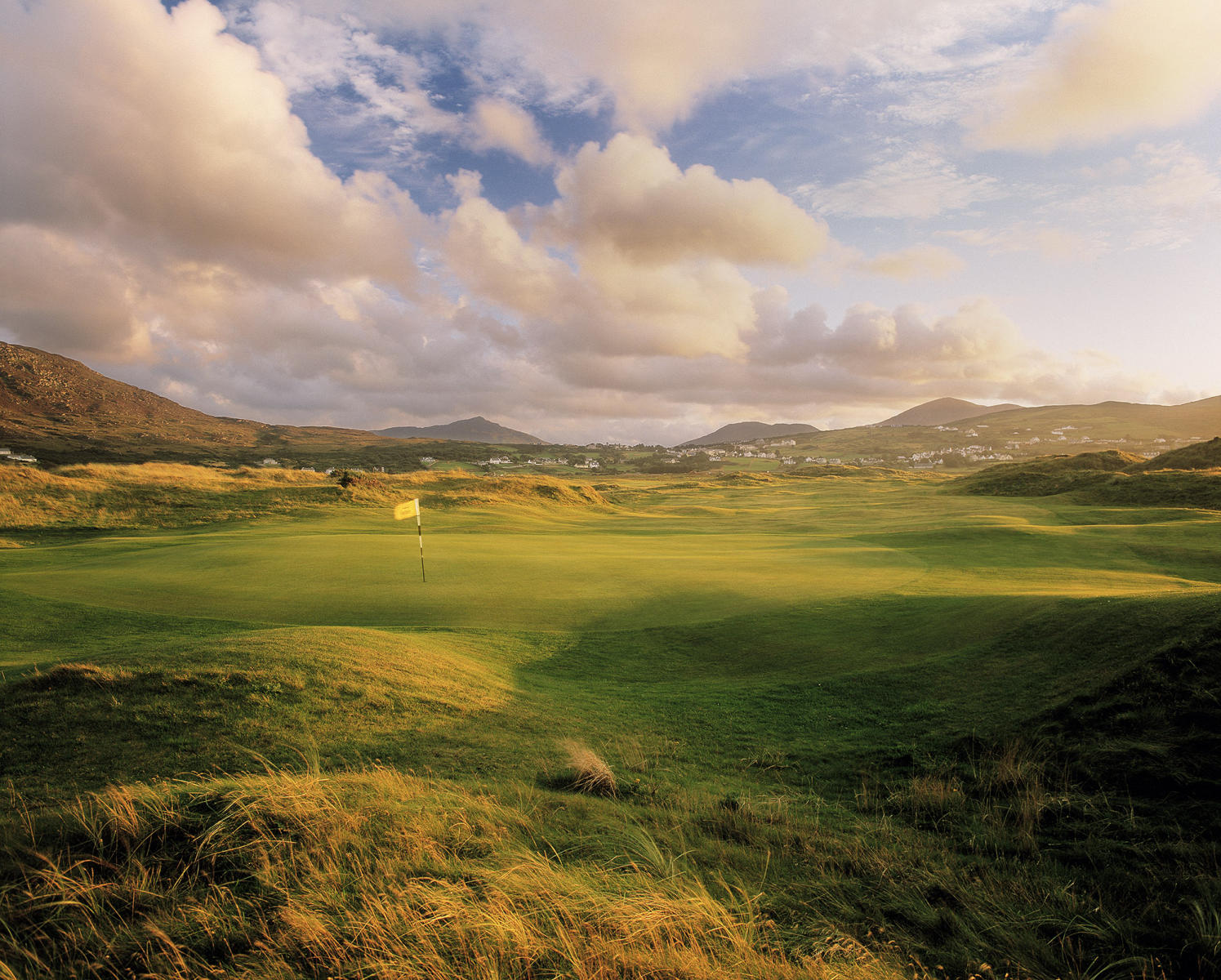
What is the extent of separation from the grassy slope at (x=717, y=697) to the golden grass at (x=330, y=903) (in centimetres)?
60

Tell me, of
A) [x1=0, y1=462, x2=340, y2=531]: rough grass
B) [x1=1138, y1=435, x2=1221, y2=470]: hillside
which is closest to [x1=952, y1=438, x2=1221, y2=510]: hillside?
[x1=1138, y1=435, x2=1221, y2=470]: hillside

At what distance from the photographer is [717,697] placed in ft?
36.0

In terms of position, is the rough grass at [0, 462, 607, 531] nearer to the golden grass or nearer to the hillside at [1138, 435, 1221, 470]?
the golden grass

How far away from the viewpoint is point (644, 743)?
8719 mm

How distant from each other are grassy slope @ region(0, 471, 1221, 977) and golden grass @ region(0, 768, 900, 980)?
1.98 feet

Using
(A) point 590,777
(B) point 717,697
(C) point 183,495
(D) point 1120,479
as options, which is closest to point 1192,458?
(D) point 1120,479

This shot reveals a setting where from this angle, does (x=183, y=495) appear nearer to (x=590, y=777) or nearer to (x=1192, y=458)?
(x=590, y=777)

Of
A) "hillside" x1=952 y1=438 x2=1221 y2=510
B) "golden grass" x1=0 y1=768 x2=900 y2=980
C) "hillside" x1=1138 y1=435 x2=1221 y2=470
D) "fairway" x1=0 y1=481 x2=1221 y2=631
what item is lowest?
"fairway" x1=0 y1=481 x2=1221 y2=631

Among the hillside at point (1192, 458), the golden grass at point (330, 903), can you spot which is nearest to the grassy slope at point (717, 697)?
the golden grass at point (330, 903)

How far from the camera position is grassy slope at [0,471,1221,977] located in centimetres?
482

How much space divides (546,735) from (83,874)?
5677 millimetres

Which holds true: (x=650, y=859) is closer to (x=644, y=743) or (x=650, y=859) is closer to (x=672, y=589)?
(x=644, y=743)

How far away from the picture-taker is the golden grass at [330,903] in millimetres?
3189

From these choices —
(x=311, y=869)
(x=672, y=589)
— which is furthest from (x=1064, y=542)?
(x=311, y=869)
